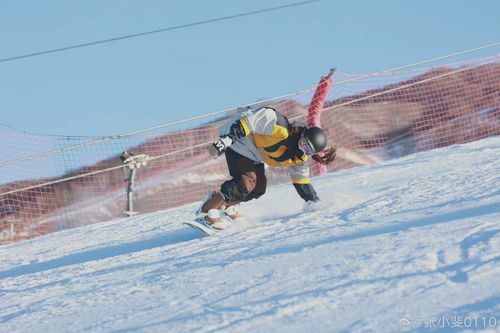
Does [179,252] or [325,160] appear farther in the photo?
[325,160]

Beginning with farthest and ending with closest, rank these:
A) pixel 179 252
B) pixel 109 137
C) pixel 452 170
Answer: pixel 109 137 → pixel 452 170 → pixel 179 252

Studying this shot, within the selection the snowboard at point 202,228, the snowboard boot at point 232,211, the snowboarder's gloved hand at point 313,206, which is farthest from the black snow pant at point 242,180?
the snowboarder's gloved hand at point 313,206

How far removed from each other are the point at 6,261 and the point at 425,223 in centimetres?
338

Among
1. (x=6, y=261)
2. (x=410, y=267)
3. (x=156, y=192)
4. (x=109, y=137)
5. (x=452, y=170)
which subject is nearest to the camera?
(x=410, y=267)

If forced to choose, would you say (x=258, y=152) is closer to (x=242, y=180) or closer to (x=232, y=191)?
(x=242, y=180)

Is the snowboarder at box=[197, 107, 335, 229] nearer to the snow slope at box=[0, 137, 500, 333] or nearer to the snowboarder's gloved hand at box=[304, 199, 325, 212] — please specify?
the snowboarder's gloved hand at box=[304, 199, 325, 212]

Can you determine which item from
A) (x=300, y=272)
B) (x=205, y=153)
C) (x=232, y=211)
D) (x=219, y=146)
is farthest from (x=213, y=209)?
(x=205, y=153)

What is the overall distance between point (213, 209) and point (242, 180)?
0.97 feet

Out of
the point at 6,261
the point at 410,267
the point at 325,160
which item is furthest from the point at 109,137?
the point at 410,267

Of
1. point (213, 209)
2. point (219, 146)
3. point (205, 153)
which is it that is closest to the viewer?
point (219, 146)

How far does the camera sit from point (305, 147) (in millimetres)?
4156

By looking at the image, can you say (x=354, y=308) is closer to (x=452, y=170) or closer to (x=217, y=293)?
(x=217, y=293)

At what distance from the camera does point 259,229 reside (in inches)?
156

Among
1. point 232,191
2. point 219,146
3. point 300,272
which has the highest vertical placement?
point 219,146
